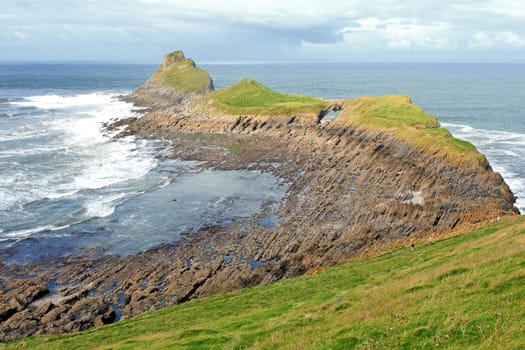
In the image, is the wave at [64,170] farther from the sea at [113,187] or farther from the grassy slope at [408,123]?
the grassy slope at [408,123]

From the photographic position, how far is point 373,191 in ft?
185

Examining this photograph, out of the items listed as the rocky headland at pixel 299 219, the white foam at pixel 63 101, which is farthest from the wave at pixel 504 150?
the white foam at pixel 63 101

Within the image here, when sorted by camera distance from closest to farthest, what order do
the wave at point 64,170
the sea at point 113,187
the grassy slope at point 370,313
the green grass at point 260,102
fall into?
the grassy slope at point 370,313 → the sea at point 113,187 → the wave at point 64,170 → the green grass at point 260,102

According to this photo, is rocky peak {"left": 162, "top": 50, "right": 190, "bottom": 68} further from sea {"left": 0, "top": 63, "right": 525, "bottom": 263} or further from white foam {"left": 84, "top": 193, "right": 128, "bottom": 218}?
white foam {"left": 84, "top": 193, "right": 128, "bottom": 218}

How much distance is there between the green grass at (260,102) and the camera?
10212 cm

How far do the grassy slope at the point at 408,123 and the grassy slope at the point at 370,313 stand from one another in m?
29.6

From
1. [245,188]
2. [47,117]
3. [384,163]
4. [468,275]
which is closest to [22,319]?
[468,275]

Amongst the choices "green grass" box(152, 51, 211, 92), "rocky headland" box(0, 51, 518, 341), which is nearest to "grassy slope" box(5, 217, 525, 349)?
"rocky headland" box(0, 51, 518, 341)

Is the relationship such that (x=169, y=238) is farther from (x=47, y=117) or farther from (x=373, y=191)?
(x=47, y=117)

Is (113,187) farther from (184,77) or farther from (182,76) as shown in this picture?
(182,76)

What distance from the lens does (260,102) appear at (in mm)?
113812

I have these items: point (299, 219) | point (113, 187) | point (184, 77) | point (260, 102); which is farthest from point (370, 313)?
point (184, 77)

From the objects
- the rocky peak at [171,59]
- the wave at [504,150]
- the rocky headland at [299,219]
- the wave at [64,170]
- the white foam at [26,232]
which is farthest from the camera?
the rocky peak at [171,59]

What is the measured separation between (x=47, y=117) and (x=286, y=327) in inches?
4737
